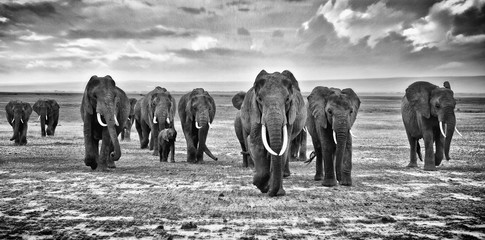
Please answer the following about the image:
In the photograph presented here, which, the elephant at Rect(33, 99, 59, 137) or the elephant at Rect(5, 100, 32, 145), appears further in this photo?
the elephant at Rect(33, 99, 59, 137)

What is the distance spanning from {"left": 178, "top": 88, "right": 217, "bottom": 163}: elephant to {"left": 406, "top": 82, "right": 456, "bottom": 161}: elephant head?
25.3 feet

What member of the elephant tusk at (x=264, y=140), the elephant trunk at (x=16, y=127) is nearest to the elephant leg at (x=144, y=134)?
the elephant trunk at (x=16, y=127)

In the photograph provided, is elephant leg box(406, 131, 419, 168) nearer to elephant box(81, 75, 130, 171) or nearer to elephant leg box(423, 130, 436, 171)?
elephant leg box(423, 130, 436, 171)

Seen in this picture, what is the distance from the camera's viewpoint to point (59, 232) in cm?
709

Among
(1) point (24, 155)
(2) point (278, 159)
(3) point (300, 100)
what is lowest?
(1) point (24, 155)

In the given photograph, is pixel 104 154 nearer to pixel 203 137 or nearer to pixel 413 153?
pixel 203 137

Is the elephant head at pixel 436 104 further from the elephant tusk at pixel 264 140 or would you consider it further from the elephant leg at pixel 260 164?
the elephant tusk at pixel 264 140

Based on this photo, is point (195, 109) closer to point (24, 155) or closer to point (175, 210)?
point (24, 155)

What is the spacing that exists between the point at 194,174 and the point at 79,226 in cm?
662

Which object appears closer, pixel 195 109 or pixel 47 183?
pixel 47 183

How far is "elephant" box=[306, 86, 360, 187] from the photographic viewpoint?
1124 centimetres

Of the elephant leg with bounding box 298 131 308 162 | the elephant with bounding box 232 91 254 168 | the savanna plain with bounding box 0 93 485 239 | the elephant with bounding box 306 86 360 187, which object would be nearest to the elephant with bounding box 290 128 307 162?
the elephant leg with bounding box 298 131 308 162

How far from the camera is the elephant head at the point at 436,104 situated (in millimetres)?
15406

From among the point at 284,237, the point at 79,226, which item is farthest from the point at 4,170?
the point at 284,237
